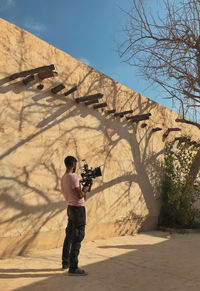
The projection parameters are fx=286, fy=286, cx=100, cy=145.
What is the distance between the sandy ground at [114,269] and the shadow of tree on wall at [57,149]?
0.60m

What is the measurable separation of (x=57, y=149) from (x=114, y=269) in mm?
2130

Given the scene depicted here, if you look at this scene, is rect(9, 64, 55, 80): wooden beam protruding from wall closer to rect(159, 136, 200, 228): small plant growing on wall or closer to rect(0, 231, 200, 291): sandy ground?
rect(0, 231, 200, 291): sandy ground

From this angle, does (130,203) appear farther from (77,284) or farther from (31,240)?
(77,284)

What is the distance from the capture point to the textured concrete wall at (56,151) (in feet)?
13.2

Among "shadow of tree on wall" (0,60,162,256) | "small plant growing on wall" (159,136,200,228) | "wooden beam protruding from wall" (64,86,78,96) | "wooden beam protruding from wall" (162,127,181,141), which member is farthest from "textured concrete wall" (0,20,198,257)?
"wooden beam protruding from wall" (162,127,181,141)

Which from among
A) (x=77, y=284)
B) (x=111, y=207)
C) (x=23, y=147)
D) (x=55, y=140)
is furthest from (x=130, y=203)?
(x=77, y=284)

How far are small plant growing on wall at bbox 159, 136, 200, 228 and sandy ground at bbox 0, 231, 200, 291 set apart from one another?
198cm

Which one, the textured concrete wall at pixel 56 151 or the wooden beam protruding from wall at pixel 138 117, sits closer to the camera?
the textured concrete wall at pixel 56 151

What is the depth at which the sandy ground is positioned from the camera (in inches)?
110

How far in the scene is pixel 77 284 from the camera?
111 inches

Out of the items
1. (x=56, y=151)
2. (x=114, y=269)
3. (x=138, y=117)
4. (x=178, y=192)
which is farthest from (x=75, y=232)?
(x=178, y=192)

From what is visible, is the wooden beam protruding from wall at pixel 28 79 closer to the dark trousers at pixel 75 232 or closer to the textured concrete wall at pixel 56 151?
the textured concrete wall at pixel 56 151

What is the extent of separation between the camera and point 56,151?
4.73m

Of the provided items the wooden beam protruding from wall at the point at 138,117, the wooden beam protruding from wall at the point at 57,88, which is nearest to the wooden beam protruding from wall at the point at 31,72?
the wooden beam protruding from wall at the point at 57,88
